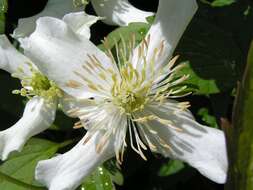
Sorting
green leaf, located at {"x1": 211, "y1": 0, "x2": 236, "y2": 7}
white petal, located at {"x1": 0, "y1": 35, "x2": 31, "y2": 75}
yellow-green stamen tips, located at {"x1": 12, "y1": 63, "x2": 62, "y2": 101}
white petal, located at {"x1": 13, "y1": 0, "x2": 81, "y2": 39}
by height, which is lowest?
yellow-green stamen tips, located at {"x1": 12, "y1": 63, "x2": 62, "y2": 101}

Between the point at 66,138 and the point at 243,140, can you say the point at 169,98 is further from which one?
the point at 243,140

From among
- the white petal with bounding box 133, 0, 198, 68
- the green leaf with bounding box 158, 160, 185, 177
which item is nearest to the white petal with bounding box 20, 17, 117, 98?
the white petal with bounding box 133, 0, 198, 68

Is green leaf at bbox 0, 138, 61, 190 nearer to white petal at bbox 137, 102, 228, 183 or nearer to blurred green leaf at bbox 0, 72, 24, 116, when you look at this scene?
blurred green leaf at bbox 0, 72, 24, 116

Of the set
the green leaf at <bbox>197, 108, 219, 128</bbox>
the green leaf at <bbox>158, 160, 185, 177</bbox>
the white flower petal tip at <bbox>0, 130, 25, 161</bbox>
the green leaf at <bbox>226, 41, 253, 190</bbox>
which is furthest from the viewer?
the green leaf at <bbox>158, 160, 185, 177</bbox>

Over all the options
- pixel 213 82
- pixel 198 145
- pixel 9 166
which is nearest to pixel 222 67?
pixel 213 82

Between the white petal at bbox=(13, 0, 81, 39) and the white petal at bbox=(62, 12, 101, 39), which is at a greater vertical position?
the white petal at bbox=(62, 12, 101, 39)

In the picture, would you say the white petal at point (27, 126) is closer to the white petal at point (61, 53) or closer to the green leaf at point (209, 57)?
the white petal at point (61, 53)

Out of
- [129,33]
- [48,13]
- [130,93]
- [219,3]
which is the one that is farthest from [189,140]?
[48,13]
